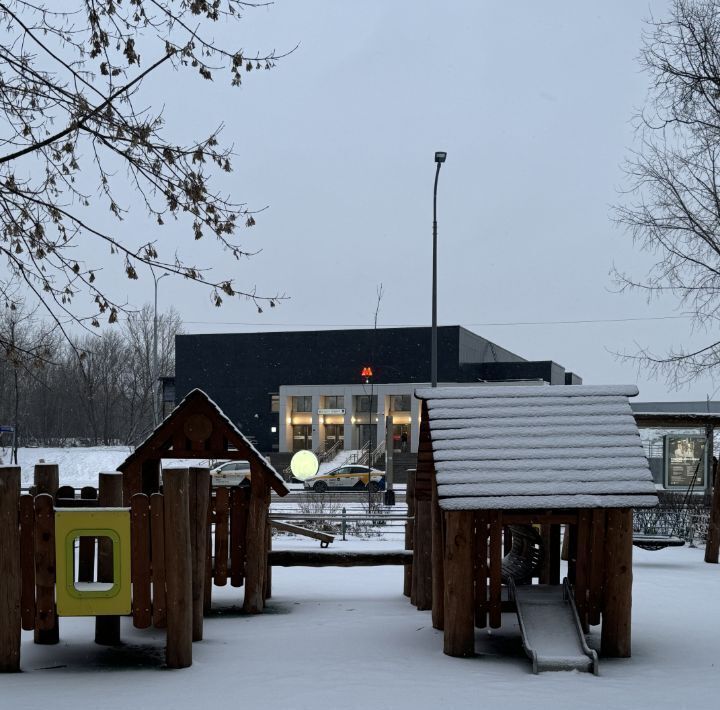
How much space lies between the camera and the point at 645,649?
9625mm

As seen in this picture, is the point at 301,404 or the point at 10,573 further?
the point at 301,404

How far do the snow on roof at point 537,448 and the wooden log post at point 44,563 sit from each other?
3.48m

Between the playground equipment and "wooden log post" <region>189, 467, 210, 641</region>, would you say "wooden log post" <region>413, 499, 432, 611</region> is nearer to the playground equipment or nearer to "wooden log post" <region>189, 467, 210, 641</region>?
"wooden log post" <region>189, 467, 210, 641</region>

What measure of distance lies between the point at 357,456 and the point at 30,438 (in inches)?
1313

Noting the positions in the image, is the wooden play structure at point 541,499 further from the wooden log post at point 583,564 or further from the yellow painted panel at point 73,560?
the yellow painted panel at point 73,560

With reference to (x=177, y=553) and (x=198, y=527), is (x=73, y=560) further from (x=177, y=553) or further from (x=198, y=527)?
(x=198, y=527)

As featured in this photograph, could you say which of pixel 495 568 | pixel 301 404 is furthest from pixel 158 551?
pixel 301 404

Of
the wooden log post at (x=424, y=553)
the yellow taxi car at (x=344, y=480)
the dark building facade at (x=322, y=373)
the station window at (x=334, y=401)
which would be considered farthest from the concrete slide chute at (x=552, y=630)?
the station window at (x=334, y=401)

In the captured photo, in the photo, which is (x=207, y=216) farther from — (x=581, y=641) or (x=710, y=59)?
(x=710, y=59)

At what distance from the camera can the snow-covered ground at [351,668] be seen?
7445 millimetres

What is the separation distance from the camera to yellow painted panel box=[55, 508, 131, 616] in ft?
27.1

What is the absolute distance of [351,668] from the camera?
28.2 ft

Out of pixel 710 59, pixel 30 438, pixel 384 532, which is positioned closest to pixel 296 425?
pixel 30 438

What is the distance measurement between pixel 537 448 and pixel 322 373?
176 feet
